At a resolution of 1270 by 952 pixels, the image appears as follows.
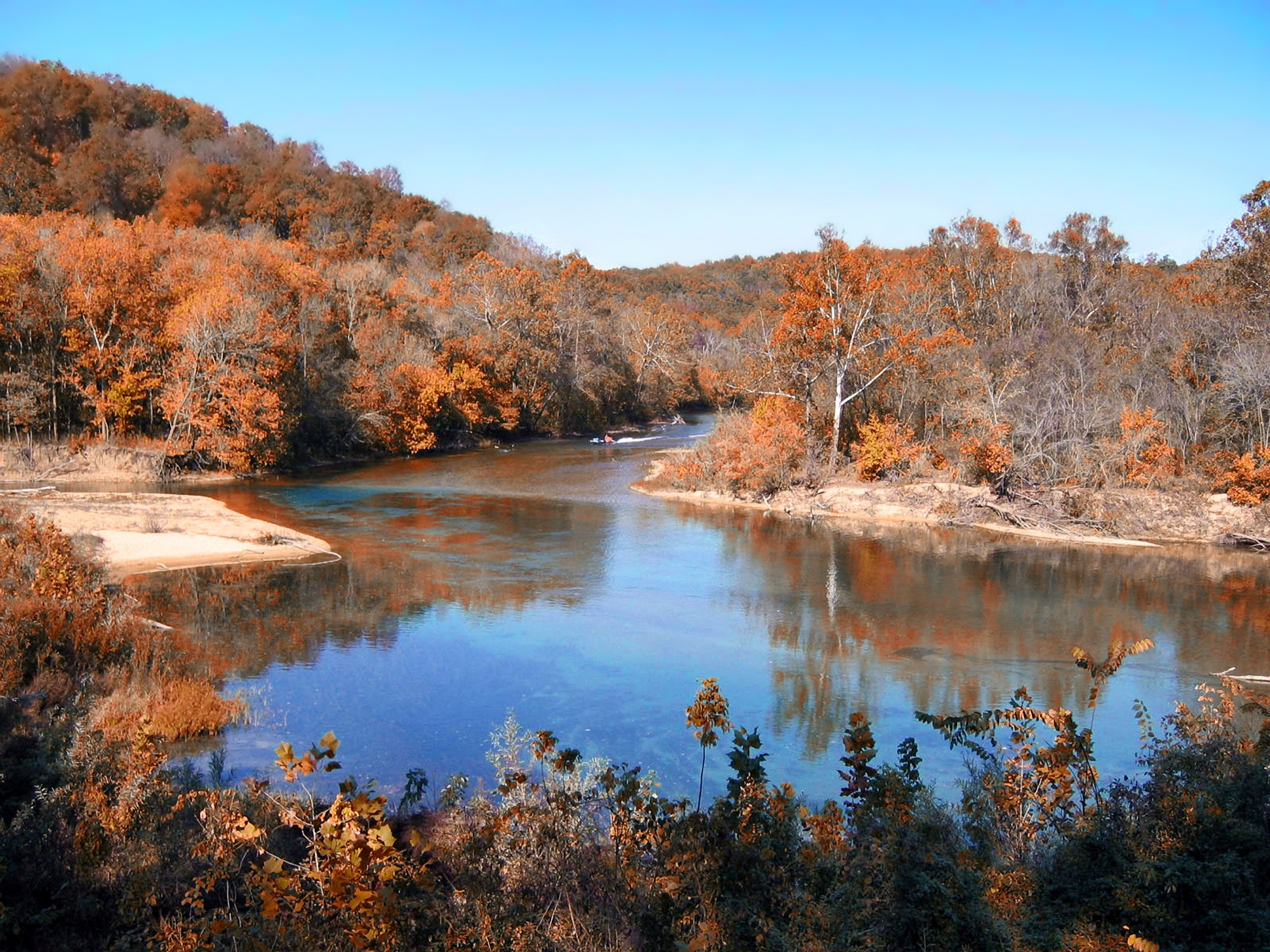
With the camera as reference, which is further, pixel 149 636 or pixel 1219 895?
pixel 149 636

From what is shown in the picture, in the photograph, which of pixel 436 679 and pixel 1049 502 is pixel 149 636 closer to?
pixel 436 679

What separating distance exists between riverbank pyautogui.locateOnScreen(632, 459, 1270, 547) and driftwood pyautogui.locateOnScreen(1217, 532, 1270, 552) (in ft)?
0.17

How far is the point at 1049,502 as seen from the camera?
2605 cm

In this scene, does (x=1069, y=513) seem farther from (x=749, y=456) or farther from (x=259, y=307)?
(x=259, y=307)

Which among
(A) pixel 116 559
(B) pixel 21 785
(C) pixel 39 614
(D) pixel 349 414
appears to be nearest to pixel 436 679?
(C) pixel 39 614

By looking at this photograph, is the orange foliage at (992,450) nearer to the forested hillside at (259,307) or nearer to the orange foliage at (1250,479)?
the orange foliage at (1250,479)

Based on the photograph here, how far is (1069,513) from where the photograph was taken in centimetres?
2588

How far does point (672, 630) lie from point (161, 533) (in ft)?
41.6

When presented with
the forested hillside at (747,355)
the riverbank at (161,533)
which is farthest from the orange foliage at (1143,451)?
the riverbank at (161,533)

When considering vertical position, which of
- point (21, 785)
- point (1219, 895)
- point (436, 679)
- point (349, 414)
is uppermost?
point (349, 414)

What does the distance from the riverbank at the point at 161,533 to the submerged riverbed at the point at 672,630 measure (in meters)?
0.78

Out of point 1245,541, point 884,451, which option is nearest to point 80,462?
point 884,451

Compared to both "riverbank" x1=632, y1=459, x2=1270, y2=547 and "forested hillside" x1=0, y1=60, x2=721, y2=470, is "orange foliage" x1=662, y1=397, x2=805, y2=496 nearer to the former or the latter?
"riverbank" x1=632, y1=459, x2=1270, y2=547

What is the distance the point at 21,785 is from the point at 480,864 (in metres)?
4.42
